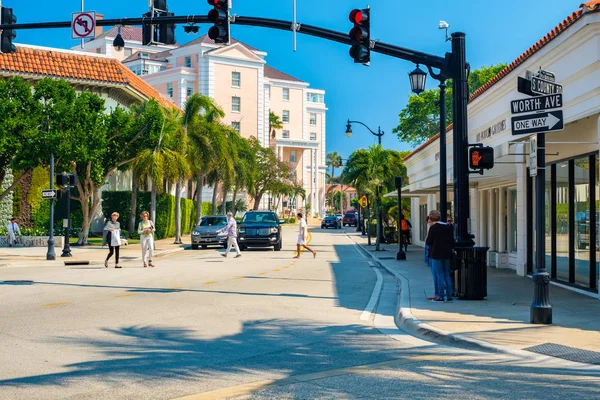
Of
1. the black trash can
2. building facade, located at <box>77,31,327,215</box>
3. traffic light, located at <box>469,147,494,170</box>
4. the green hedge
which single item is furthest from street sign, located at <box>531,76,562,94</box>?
building facade, located at <box>77,31,327,215</box>

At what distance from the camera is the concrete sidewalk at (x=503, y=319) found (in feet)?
32.4

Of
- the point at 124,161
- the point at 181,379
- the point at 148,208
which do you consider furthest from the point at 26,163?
the point at 181,379

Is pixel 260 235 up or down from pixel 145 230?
down

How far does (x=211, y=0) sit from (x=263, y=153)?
71.6 m

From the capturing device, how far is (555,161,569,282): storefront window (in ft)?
57.3

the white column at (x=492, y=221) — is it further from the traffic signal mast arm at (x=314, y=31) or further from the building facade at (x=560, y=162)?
the traffic signal mast arm at (x=314, y=31)

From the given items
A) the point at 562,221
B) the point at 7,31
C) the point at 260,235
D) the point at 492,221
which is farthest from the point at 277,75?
the point at 562,221

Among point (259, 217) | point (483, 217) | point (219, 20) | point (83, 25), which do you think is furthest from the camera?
point (259, 217)

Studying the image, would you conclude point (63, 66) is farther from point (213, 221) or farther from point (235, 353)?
point (235, 353)

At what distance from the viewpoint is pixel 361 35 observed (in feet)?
47.8

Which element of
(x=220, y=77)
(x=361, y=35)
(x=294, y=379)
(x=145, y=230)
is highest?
(x=220, y=77)

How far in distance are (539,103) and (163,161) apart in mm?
29484

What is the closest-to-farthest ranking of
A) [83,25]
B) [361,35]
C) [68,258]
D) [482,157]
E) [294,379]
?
[294,379]
[482,157]
[361,35]
[83,25]
[68,258]

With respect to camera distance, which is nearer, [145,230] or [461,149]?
[461,149]
